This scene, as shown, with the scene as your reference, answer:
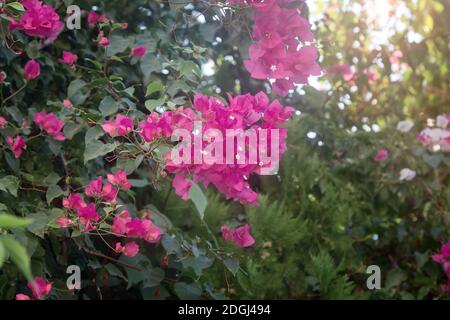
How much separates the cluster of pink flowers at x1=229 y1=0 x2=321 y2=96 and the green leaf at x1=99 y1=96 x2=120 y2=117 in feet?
1.00

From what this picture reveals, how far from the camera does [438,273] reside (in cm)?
238

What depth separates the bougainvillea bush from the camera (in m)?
1.30

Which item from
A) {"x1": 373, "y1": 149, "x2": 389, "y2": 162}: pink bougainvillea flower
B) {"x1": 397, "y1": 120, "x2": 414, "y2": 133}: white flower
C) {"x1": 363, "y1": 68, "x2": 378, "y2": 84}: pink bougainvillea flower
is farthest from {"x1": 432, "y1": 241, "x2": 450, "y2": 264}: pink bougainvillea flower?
{"x1": 363, "y1": 68, "x2": 378, "y2": 84}: pink bougainvillea flower

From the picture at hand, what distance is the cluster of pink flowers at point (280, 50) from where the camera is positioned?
4.46 ft

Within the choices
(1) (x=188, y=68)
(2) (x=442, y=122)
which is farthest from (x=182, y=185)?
(2) (x=442, y=122)

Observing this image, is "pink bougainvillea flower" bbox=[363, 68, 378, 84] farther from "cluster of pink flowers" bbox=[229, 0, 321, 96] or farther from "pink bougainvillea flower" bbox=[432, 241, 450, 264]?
"cluster of pink flowers" bbox=[229, 0, 321, 96]

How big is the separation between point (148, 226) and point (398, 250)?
4.65 ft

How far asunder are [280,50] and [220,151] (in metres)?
0.32

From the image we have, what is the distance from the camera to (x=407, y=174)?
240 centimetres

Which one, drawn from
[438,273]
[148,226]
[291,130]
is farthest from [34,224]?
[438,273]

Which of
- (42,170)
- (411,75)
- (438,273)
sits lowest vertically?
(438,273)

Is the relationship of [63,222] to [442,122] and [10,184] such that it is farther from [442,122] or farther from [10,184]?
[442,122]

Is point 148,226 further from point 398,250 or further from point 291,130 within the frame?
point 398,250

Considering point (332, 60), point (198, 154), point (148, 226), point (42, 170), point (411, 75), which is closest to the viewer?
point (198, 154)
